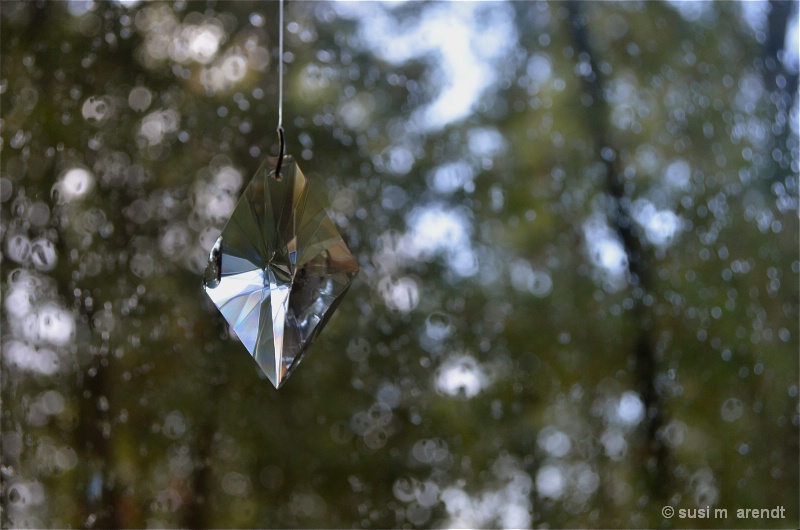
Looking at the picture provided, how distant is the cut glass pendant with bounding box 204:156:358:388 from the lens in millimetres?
389

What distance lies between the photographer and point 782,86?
834mm

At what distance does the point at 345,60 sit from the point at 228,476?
0.47 m

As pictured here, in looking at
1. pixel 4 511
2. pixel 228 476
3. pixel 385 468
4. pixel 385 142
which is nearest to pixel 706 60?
pixel 385 142

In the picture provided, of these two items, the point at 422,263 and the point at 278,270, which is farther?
the point at 422,263

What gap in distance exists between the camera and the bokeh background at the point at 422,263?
78cm

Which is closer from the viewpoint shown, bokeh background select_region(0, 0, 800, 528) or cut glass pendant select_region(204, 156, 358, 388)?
cut glass pendant select_region(204, 156, 358, 388)

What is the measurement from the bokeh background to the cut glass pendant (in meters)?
0.39

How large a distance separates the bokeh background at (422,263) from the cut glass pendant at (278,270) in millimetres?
389

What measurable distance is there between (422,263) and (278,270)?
42 cm

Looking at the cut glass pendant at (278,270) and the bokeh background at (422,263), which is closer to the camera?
the cut glass pendant at (278,270)

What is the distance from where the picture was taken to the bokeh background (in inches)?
30.8

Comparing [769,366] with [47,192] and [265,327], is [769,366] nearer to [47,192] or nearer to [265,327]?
[265,327]

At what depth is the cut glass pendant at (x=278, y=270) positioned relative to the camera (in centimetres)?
39

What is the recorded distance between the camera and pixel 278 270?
39cm
